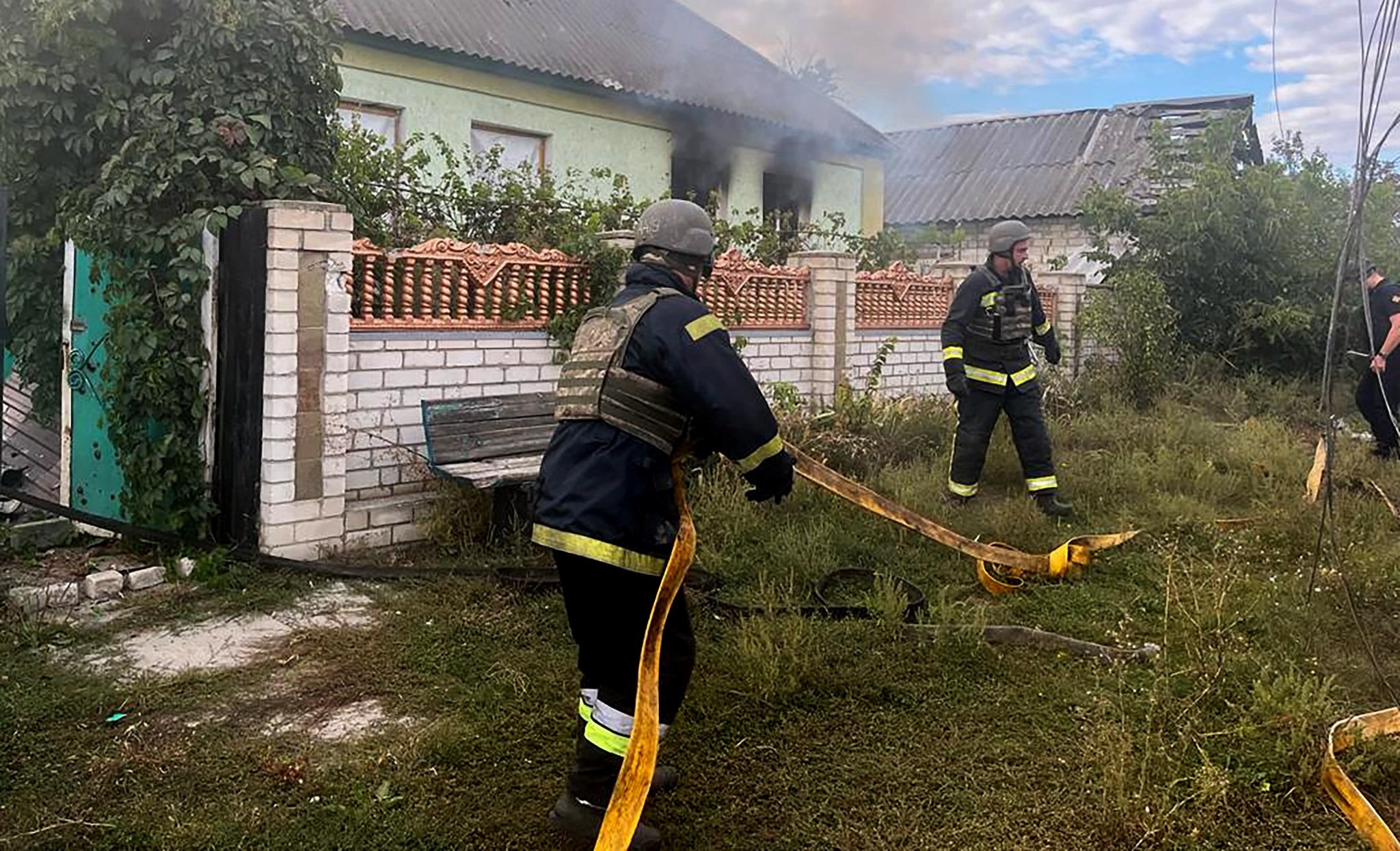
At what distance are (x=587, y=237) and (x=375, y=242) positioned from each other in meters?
1.26

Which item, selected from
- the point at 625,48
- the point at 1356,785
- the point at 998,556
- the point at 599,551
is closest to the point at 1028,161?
the point at 625,48

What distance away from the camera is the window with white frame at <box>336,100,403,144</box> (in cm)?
1040

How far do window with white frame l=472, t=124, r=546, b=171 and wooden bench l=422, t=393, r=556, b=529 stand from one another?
20.0 ft

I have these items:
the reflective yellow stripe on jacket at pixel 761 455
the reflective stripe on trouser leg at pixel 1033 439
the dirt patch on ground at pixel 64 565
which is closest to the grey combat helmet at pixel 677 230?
the reflective yellow stripe on jacket at pixel 761 455

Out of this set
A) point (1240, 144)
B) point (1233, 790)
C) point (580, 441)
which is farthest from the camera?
point (1240, 144)

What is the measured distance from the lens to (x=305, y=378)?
17.1 ft

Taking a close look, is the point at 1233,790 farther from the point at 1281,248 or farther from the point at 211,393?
the point at 1281,248

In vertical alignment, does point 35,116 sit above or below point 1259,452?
above

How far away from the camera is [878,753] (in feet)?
11.2

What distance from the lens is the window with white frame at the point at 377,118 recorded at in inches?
409

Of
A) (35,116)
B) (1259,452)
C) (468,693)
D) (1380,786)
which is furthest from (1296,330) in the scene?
(35,116)

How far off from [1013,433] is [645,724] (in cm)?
441

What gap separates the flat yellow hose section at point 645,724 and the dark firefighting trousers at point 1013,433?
3.98 meters

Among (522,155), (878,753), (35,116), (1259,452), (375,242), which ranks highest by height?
(522,155)
